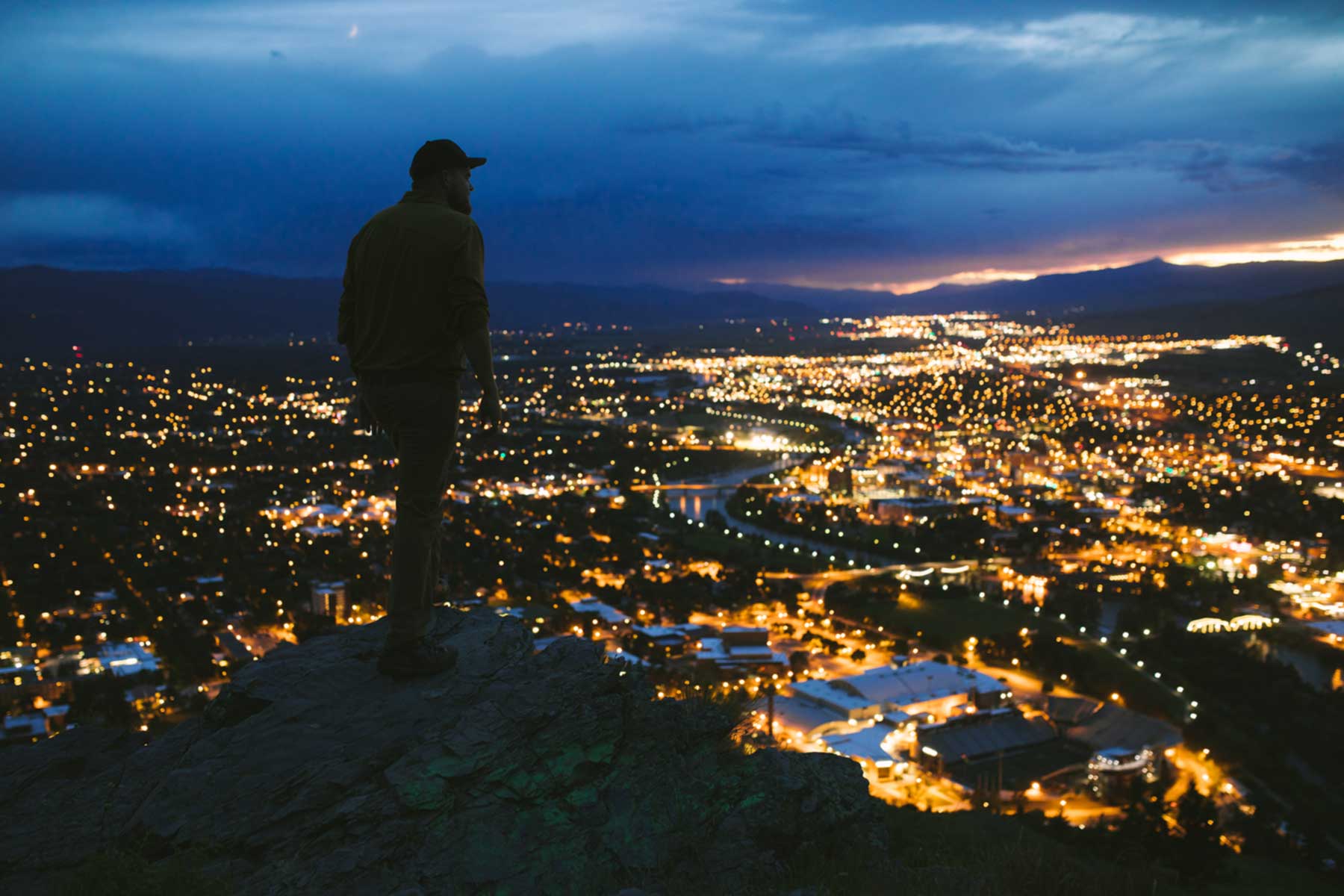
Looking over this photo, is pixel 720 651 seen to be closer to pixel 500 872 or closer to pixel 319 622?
pixel 319 622

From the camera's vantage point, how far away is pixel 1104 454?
47219 mm

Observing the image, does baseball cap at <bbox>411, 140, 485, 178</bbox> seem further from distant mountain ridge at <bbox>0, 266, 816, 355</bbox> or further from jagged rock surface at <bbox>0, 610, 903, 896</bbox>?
distant mountain ridge at <bbox>0, 266, 816, 355</bbox>

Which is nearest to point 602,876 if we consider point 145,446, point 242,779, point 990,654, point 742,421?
point 242,779

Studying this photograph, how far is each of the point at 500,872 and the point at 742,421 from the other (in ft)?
192

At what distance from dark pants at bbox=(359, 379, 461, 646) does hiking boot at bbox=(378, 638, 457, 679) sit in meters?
0.04

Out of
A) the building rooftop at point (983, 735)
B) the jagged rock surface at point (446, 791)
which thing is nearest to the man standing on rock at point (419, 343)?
the jagged rock surface at point (446, 791)

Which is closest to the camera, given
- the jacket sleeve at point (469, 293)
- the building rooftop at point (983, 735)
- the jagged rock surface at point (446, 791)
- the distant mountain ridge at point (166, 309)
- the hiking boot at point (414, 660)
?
the jagged rock surface at point (446, 791)

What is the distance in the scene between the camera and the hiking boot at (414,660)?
397 centimetres

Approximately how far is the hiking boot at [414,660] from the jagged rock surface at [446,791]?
0.04m

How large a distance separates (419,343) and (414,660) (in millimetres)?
1171

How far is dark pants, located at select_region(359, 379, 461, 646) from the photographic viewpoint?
3.83 meters

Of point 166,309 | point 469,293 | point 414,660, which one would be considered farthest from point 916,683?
point 166,309

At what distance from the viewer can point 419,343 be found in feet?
12.4

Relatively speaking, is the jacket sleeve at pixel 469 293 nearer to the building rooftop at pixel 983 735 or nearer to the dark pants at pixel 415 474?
the dark pants at pixel 415 474
